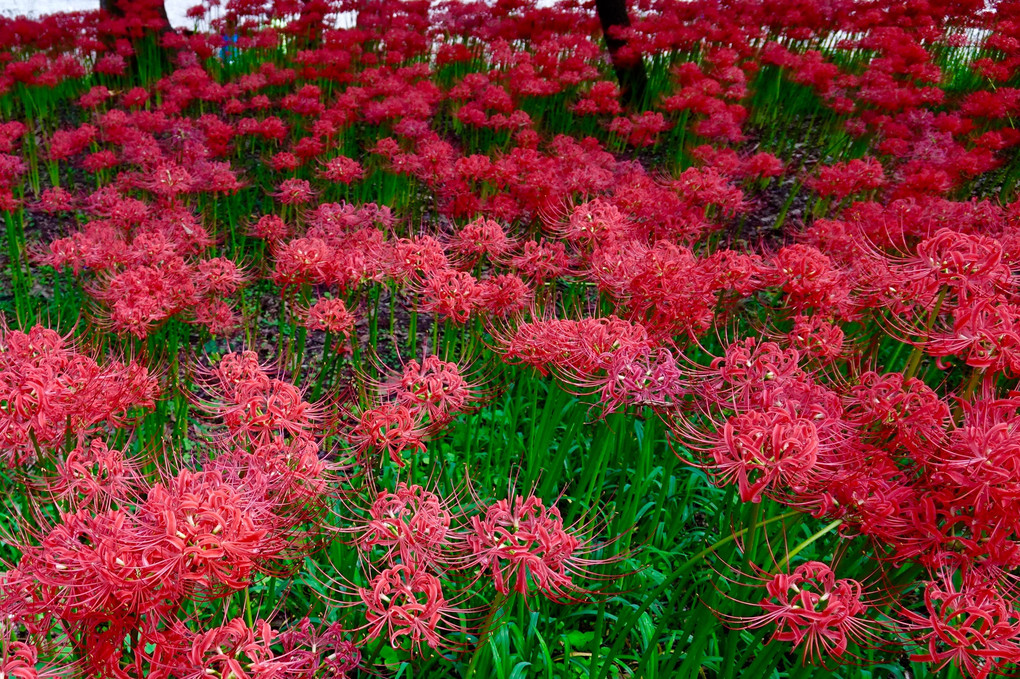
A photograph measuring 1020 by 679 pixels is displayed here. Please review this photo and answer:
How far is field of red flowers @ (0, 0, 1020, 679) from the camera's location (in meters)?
1.50

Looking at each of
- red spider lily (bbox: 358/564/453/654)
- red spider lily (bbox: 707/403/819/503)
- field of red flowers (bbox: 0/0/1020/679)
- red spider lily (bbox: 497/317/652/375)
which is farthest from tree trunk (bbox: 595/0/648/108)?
red spider lily (bbox: 358/564/453/654)

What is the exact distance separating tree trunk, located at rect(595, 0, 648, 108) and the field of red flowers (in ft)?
1.12

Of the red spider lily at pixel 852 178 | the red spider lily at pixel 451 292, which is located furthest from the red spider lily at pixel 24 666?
the red spider lily at pixel 852 178

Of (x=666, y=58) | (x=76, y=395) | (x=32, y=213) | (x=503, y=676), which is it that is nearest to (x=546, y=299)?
(x=503, y=676)

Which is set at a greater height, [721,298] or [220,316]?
[721,298]

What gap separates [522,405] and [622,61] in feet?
18.8

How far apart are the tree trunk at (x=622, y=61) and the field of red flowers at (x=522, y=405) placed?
13.4 inches

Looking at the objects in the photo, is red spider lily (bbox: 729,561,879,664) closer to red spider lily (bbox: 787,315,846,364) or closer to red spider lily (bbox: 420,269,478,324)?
red spider lily (bbox: 787,315,846,364)

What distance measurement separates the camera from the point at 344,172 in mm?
5145

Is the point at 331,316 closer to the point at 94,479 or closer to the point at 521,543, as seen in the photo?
the point at 94,479

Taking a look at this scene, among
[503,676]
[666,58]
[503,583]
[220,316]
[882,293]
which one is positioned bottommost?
[503,676]

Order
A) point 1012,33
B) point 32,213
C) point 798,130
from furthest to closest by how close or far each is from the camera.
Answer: point 798,130 → point 1012,33 → point 32,213

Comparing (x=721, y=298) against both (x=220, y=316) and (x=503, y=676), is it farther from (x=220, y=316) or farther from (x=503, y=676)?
(x=220, y=316)

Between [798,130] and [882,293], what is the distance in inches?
276
